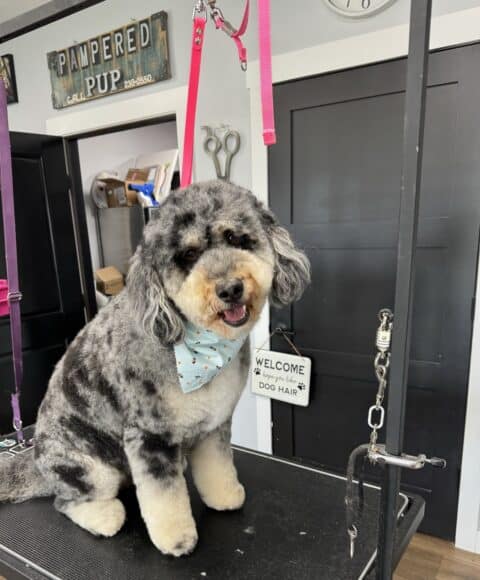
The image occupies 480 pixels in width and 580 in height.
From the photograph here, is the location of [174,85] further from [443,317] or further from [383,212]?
[443,317]

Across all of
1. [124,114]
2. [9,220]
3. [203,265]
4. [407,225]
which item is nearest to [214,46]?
[124,114]

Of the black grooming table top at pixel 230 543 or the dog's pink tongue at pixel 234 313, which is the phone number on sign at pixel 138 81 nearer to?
the dog's pink tongue at pixel 234 313

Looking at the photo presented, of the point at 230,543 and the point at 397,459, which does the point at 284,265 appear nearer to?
the point at 397,459

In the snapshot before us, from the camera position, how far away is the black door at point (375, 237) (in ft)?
4.91

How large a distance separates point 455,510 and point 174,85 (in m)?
2.33

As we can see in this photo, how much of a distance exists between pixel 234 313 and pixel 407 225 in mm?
368

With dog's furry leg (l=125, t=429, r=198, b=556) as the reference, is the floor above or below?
below

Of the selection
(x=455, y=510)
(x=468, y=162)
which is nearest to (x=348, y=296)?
(x=468, y=162)

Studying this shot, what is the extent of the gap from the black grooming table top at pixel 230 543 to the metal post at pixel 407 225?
388 mm

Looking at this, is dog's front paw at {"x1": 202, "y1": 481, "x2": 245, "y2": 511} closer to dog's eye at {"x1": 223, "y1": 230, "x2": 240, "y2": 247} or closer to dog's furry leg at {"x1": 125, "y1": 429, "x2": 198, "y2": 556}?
dog's furry leg at {"x1": 125, "y1": 429, "x2": 198, "y2": 556}

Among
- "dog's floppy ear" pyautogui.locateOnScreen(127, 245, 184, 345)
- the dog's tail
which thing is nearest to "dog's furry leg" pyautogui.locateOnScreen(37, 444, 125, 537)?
the dog's tail

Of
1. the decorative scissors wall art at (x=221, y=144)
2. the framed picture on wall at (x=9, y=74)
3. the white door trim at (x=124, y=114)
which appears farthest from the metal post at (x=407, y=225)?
the framed picture on wall at (x=9, y=74)

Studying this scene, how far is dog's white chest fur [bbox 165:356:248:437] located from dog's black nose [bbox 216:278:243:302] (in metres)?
0.21

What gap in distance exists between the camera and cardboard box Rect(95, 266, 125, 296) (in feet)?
9.41
